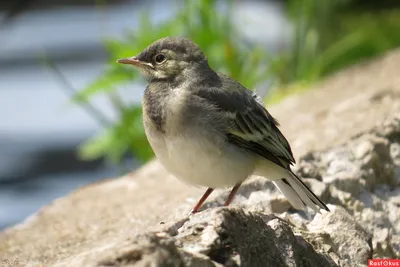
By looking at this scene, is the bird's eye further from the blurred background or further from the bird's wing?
the blurred background

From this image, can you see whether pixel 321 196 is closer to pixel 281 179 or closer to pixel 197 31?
pixel 281 179

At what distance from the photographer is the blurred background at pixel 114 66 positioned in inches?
319

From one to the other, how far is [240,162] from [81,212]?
169 cm

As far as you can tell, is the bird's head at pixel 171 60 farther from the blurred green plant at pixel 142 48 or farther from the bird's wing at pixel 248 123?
the blurred green plant at pixel 142 48

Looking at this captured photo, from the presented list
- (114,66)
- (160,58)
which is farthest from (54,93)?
(160,58)

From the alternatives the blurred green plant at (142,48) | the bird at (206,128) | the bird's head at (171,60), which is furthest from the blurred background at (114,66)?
the bird at (206,128)

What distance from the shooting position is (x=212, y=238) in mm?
3301

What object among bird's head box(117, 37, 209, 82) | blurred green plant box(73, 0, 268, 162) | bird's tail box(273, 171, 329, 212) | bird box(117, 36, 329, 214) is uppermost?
blurred green plant box(73, 0, 268, 162)

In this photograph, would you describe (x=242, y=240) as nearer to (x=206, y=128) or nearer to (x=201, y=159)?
(x=201, y=159)

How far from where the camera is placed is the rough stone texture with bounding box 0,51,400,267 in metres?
3.31

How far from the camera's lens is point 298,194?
4.50 meters

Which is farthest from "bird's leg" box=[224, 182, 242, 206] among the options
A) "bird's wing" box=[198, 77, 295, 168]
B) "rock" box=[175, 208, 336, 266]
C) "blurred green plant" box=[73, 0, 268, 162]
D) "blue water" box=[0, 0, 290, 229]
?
"blue water" box=[0, 0, 290, 229]

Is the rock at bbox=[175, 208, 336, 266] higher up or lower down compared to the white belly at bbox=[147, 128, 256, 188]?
lower down

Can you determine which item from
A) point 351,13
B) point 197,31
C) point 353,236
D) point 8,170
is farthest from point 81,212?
point 351,13
